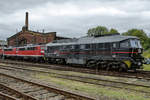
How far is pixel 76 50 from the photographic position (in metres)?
21.3

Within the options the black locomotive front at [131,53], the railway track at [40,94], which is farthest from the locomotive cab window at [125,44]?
the railway track at [40,94]

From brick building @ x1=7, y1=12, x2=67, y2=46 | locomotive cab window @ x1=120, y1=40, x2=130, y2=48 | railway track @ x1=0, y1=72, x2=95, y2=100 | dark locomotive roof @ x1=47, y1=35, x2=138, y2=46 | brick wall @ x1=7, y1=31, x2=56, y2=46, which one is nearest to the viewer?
railway track @ x1=0, y1=72, x2=95, y2=100

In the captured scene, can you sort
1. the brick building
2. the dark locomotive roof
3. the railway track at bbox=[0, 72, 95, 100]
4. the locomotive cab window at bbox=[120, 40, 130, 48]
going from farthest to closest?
the brick building → the dark locomotive roof → the locomotive cab window at bbox=[120, 40, 130, 48] → the railway track at bbox=[0, 72, 95, 100]

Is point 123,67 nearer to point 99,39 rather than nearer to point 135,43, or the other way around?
point 135,43

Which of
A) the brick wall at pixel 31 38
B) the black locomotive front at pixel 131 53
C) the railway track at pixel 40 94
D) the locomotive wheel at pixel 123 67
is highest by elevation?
the brick wall at pixel 31 38

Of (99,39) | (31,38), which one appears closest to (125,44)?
(99,39)

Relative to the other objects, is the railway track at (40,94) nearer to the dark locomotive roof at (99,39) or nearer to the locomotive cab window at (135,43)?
the locomotive cab window at (135,43)

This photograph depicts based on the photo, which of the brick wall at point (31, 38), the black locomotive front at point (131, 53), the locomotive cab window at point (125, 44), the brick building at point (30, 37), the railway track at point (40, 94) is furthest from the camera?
the brick building at point (30, 37)

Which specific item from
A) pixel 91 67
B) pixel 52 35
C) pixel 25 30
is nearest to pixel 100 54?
pixel 91 67

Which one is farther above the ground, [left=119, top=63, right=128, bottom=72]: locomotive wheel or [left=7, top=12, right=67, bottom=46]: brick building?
[left=7, top=12, right=67, bottom=46]: brick building

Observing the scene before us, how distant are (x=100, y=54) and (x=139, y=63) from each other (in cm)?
439

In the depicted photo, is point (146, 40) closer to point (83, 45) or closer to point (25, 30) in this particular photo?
point (25, 30)

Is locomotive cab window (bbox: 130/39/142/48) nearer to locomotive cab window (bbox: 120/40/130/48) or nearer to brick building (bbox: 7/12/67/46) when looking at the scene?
Answer: locomotive cab window (bbox: 120/40/130/48)

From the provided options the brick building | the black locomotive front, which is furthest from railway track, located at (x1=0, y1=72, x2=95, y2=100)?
the brick building
